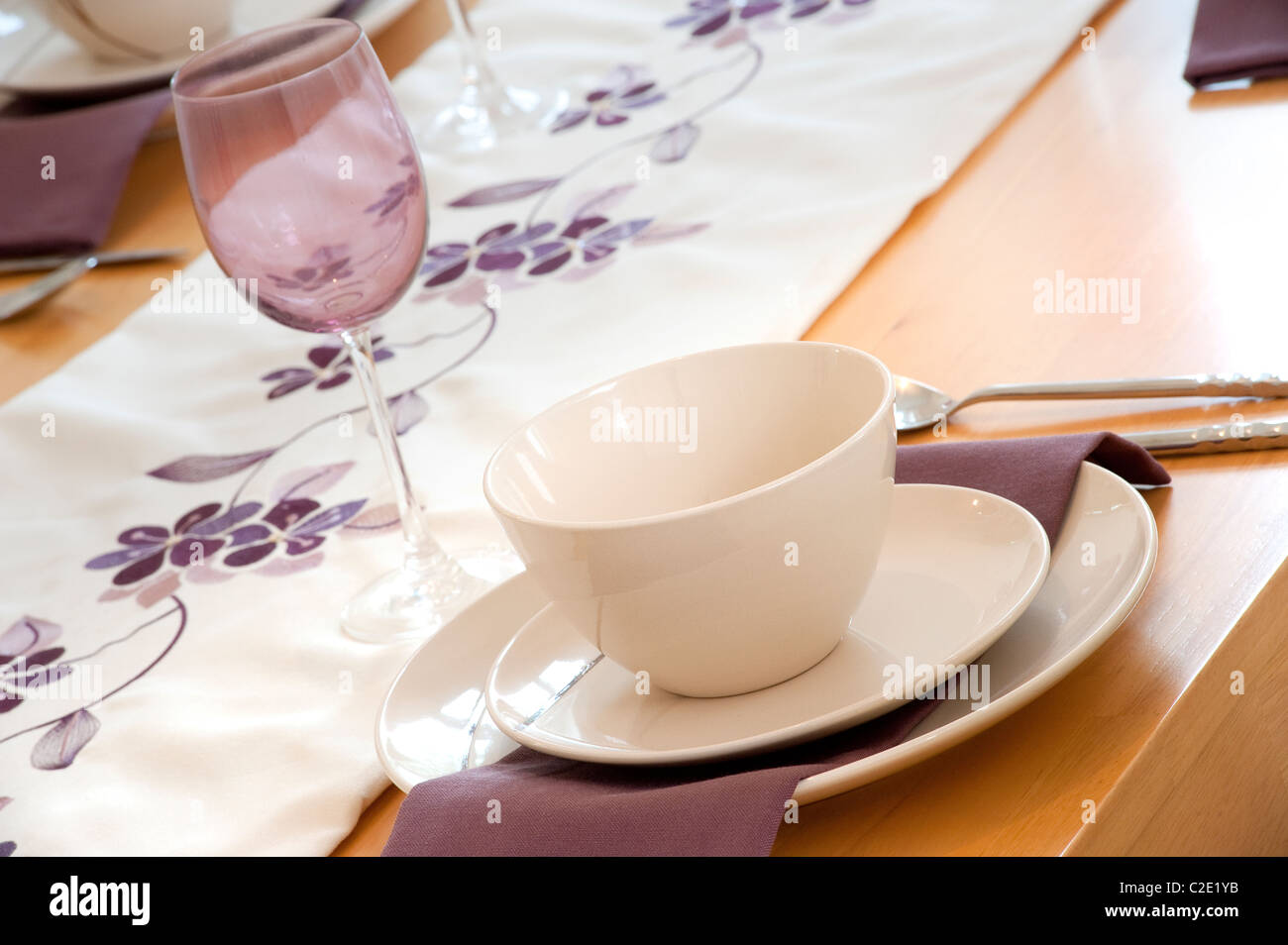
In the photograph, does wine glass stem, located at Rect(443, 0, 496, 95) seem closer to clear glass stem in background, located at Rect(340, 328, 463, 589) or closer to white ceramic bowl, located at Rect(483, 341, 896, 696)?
clear glass stem in background, located at Rect(340, 328, 463, 589)

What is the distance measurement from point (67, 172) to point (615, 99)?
1.41 ft

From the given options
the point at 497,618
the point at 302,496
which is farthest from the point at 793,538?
the point at 302,496

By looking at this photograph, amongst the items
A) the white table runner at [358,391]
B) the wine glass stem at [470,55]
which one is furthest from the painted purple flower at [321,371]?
the wine glass stem at [470,55]

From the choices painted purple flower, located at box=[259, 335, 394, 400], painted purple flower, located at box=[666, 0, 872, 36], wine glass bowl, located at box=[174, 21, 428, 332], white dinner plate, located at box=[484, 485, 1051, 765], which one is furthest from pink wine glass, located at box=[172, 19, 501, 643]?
painted purple flower, located at box=[666, 0, 872, 36]

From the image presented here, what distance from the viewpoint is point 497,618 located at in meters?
0.44

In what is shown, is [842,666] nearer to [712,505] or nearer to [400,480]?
[712,505]

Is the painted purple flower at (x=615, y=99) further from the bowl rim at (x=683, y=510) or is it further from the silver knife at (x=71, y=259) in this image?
the bowl rim at (x=683, y=510)

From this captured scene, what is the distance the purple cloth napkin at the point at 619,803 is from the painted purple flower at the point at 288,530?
260mm

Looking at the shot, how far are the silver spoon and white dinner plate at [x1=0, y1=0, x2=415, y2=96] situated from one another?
71 cm

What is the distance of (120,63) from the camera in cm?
112

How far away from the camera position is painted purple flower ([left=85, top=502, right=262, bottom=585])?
614 mm

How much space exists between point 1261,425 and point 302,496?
0.43 m

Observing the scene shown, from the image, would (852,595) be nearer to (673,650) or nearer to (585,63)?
(673,650)
